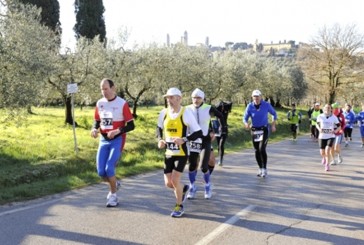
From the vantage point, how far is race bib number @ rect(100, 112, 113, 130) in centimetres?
727

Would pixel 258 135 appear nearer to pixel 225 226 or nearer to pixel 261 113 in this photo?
pixel 261 113

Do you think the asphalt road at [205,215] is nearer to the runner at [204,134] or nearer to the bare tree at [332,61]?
the runner at [204,134]

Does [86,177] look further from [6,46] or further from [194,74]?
[194,74]

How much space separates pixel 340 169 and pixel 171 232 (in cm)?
812

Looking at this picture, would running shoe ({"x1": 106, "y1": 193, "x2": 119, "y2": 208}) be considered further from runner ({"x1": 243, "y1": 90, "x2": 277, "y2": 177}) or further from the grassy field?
runner ({"x1": 243, "y1": 90, "x2": 277, "y2": 177})

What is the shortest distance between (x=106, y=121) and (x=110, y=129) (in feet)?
0.52

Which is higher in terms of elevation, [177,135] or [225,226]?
[177,135]

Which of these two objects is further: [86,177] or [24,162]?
[24,162]

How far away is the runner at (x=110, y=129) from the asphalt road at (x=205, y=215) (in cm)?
56

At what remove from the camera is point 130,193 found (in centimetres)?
845

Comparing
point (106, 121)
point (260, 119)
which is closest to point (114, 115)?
point (106, 121)

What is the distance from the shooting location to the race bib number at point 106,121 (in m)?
7.27

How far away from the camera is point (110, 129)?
7.25 meters

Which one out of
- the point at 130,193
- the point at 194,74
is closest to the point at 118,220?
the point at 130,193
